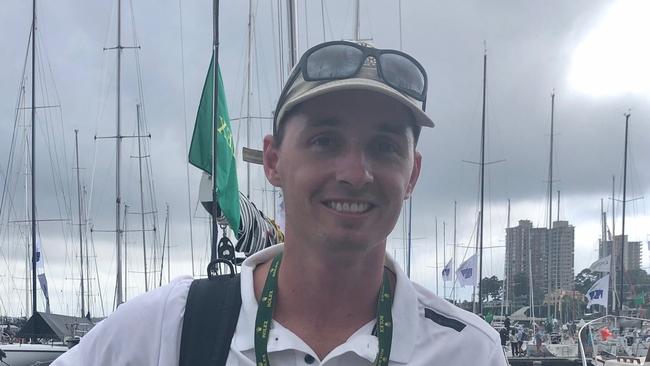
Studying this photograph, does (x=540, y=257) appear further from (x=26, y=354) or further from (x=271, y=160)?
(x=271, y=160)

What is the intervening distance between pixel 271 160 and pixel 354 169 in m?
0.34

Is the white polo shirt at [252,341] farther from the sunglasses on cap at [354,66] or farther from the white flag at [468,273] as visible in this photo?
the white flag at [468,273]

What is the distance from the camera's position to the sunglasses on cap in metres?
2.02

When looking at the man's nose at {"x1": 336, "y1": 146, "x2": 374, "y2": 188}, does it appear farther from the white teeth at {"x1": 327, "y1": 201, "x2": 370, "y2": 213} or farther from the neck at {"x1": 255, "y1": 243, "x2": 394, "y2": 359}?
the neck at {"x1": 255, "y1": 243, "x2": 394, "y2": 359}

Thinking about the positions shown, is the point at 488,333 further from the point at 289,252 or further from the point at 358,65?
the point at 358,65

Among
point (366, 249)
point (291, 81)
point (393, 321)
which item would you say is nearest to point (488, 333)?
point (393, 321)

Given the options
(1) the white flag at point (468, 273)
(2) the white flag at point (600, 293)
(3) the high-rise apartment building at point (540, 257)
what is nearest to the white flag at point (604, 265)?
(2) the white flag at point (600, 293)

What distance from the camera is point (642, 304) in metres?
39.0

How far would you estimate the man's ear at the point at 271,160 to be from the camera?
2.12 metres

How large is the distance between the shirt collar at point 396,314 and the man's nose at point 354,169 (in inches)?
16.2

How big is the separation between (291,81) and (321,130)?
0.82 feet

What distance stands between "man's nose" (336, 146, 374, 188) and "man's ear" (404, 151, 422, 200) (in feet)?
0.76

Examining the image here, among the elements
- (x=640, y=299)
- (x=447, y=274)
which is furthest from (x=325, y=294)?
(x=640, y=299)

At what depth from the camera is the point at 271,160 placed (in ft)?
7.07
